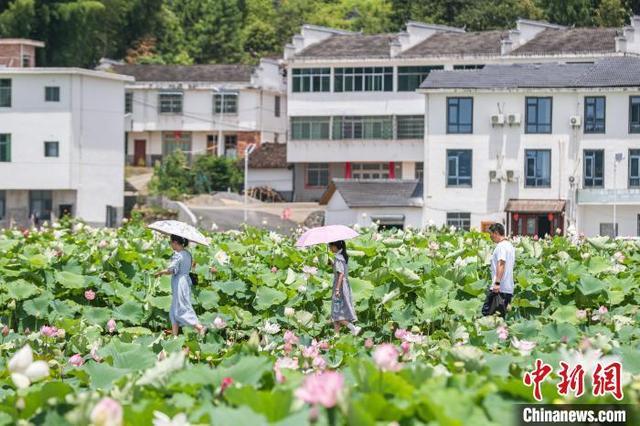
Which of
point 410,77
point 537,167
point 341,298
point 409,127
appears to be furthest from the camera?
point 409,127

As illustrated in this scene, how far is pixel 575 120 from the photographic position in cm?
4703

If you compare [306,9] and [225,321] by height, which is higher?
[306,9]

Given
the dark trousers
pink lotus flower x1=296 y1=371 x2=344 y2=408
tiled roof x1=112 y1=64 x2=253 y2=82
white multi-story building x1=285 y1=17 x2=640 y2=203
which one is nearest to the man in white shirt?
the dark trousers

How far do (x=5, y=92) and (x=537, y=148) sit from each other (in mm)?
20490

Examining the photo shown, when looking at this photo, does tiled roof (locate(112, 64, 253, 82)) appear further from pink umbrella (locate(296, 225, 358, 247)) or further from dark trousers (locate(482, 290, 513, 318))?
dark trousers (locate(482, 290, 513, 318))

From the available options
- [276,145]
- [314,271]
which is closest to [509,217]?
[276,145]

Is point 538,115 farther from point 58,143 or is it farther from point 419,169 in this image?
point 58,143

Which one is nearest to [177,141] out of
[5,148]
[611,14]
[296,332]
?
[5,148]

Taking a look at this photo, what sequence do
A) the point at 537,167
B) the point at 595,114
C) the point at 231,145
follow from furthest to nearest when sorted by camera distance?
the point at 231,145
the point at 537,167
the point at 595,114

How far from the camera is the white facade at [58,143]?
54438 millimetres

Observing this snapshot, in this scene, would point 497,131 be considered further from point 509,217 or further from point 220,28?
point 220,28

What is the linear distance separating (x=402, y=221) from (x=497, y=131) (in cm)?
440

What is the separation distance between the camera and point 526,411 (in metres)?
7.09

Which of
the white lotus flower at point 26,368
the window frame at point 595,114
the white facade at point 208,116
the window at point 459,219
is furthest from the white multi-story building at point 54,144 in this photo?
the white lotus flower at point 26,368
